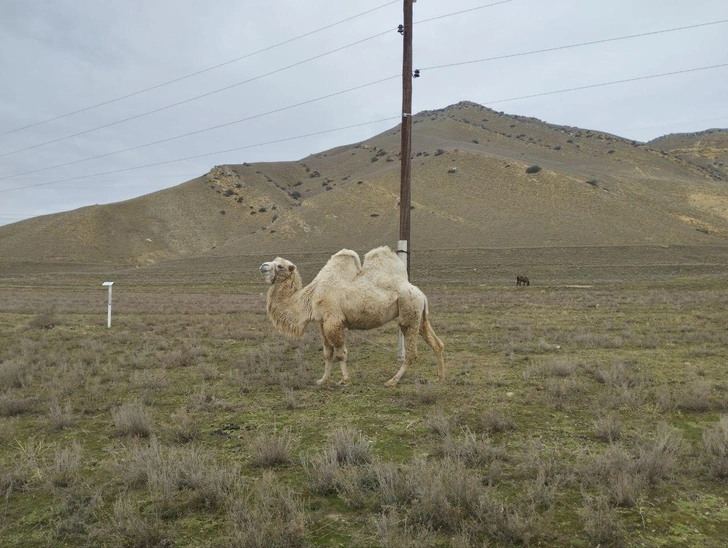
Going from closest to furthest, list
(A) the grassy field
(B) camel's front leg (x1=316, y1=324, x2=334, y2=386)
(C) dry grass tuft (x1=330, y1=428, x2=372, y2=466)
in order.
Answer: (A) the grassy field < (C) dry grass tuft (x1=330, y1=428, x2=372, y2=466) < (B) camel's front leg (x1=316, y1=324, x2=334, y2=386)

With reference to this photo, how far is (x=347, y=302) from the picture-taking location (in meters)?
8.59

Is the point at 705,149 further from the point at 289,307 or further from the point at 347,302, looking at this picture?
the point at 289,307

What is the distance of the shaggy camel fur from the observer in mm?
8602

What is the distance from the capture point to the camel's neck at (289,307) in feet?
28.7

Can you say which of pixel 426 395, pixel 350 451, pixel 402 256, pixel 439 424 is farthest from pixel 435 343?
pixel 350 451

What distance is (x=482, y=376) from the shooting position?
9.16 metres

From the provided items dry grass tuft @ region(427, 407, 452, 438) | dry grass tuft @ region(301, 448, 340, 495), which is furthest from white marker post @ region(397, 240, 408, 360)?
dry grass tuft @ region(301, 448, 340, 495)

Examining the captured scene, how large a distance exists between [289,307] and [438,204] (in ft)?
202

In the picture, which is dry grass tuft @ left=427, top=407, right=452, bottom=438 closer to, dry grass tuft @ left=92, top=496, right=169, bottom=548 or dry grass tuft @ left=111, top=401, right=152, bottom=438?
dry grass tuft @ left=92, top=496, right=169, bottom=548

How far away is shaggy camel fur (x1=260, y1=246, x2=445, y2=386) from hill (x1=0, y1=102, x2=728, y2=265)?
4730 centimetres

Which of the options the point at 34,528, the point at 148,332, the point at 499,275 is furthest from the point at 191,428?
the point at 499,275

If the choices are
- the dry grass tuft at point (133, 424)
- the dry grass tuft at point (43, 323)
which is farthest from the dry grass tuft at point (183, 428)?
the dry grass tuft at point (43, 323)

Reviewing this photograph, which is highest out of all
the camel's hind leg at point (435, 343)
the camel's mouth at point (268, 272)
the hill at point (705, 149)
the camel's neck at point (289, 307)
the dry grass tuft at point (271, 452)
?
the hill at point (705, 149)

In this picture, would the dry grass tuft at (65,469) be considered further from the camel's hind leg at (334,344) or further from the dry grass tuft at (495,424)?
the dry grass tuft at (495,424)
